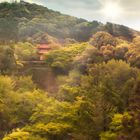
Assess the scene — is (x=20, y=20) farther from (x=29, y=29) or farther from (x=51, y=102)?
(x=51, y=102)

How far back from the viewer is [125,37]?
54719 mm

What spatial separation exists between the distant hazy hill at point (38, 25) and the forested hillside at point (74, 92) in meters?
7.79

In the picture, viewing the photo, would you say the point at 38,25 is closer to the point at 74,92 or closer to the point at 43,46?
the point at 43,46

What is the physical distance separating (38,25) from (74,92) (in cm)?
3860

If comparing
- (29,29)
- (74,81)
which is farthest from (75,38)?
(74,81)

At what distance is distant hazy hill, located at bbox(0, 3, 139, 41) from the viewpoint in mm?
65812

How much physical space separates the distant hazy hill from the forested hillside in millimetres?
7790

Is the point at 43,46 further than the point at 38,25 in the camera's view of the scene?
No

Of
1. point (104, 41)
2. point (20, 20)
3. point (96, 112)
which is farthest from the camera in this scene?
point (20, 20)

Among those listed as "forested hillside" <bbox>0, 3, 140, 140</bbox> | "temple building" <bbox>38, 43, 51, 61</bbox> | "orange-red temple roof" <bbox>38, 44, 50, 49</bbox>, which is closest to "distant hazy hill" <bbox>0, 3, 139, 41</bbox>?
"orange-red temple roof" <bbox>38, 44, 50, 49</bbox>

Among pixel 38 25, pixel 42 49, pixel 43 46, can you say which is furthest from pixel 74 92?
pixel 38 25

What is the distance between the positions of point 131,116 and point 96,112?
136 inches

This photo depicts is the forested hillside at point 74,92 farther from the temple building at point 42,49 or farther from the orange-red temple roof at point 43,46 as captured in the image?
the temple building at point 42,49

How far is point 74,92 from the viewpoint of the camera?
31.6 meters
